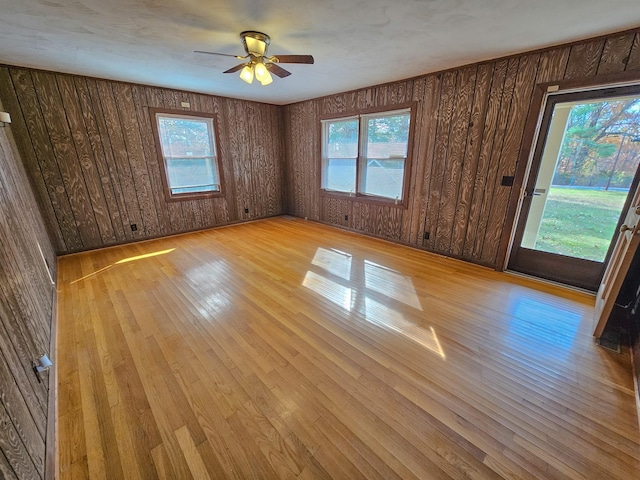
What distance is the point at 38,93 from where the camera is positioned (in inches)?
127

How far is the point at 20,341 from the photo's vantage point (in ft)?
4.31

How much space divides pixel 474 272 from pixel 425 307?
47.3 inches

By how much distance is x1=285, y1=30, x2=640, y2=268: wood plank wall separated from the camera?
8.11 feet

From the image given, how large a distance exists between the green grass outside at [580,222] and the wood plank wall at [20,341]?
427 centimetres

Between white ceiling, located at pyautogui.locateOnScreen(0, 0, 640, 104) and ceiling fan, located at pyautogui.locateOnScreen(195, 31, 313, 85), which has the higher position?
white ceiling, located at pyautogui.locateOnScreen(0, 0, 640, 104)

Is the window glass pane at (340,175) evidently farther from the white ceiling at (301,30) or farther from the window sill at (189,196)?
the window sill at (189,196)

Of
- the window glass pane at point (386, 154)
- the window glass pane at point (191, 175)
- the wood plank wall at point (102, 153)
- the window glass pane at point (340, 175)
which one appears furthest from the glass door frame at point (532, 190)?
the window glass pane at point (191, 175)

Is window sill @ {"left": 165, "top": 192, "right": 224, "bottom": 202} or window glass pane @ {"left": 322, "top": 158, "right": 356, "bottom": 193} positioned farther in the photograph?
window glass pane @ {"left": 322, "top": 158, "right": 356, "bottom": 193}

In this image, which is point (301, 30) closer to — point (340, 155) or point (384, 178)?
point (384, 178)

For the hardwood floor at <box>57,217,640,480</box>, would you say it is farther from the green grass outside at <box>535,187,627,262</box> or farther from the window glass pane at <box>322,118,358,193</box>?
the window glass pane at <box>322,118,358,193</box>

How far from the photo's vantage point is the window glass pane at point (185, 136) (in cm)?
432

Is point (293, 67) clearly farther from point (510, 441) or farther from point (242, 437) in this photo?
point (510, 441)

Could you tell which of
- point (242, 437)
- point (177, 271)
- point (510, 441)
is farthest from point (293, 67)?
point (510, 441)

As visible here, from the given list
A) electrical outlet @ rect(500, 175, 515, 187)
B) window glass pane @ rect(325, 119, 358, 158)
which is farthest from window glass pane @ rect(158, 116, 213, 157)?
electrical outlet @ rect(500, 175, 515, 187)
